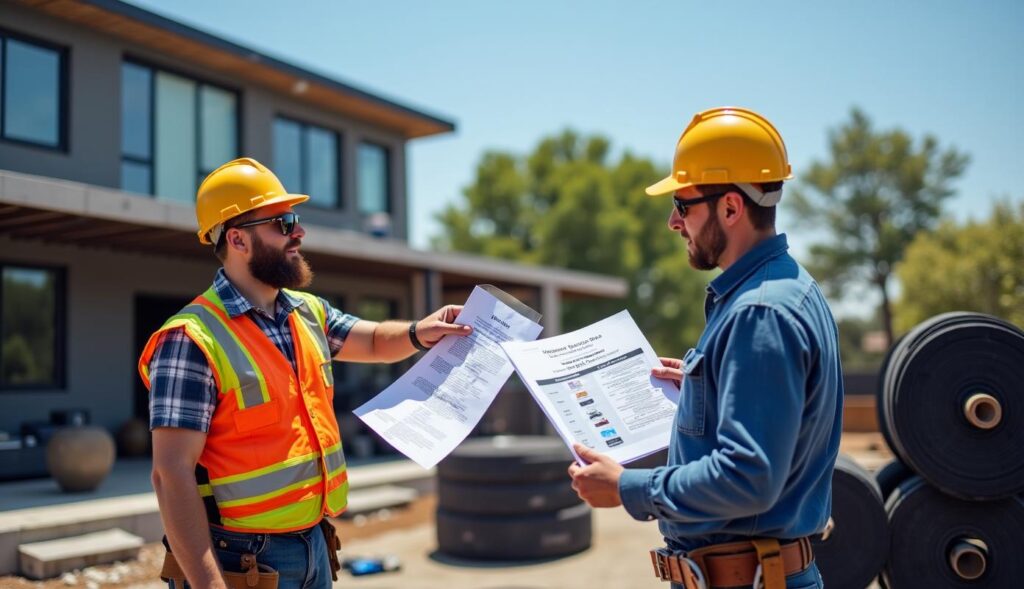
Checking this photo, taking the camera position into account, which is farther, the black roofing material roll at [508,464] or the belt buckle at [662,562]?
the black roofing material roll at [508,464]

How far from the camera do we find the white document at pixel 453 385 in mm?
2906

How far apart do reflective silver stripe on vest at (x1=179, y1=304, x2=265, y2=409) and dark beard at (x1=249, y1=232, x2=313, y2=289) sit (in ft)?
0.91

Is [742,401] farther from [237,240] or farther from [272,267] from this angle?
[237,240]

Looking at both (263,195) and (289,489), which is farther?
(263,195)

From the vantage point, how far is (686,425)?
2271 millimetres

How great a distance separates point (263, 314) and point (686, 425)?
1.60 m

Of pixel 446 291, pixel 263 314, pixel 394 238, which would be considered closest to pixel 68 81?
pixel 394 238

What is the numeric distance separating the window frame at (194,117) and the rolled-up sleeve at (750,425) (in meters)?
13.2

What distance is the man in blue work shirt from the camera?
79.7 inches

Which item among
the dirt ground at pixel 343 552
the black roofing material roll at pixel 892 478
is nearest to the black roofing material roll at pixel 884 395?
the black roofing material roll at pixel 892 478

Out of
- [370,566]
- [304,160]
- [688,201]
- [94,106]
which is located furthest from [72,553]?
[304,160]

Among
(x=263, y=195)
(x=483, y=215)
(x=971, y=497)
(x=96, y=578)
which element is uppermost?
(x=483, y=215)

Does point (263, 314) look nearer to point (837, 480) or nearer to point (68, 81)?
point (837, 480)

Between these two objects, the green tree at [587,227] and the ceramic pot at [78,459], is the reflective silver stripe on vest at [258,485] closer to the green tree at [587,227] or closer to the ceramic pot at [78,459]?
the ceramic pot at [78,459]
